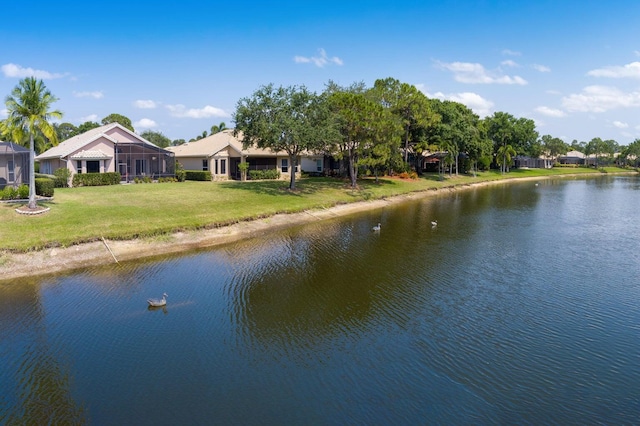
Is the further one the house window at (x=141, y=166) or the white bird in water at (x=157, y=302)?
the house window at (x=141, y=166)

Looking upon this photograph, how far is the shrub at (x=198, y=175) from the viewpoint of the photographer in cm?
5062

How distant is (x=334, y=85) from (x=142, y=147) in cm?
2505

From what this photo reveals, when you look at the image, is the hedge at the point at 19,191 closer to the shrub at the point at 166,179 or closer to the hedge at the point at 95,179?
the hedge at the point at 95,179

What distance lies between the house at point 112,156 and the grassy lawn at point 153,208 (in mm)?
6933

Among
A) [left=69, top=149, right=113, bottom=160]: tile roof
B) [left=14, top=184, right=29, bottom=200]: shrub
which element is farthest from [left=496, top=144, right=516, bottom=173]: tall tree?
[left=14, top=184, right=29, bottom=200]: shrub

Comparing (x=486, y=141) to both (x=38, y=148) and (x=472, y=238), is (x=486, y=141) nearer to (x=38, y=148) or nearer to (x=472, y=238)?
(x=472, y=238)

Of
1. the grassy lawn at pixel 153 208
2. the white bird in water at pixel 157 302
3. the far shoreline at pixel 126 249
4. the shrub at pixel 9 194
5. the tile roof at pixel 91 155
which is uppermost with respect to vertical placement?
the tile roof at pixel 91 155

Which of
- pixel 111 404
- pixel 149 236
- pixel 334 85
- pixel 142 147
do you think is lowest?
pixel 111 404

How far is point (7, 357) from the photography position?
12.2 meters

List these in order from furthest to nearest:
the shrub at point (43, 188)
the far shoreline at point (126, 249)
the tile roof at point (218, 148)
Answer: the tile roof at point (218, 148) → the shrub at point (43, 188) → the far shoreline at point (126, 249)

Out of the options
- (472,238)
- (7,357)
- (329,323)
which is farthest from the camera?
(472,238)

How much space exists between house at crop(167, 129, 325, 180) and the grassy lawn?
7.27 meters

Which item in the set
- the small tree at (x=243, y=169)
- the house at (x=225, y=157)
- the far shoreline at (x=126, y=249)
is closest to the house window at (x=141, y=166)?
the house at (x=225, y=157)

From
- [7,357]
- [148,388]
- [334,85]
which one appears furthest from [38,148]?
[148,388]
